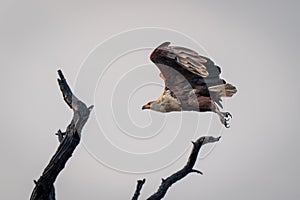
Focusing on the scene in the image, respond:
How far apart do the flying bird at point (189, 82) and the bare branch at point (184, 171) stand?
109 centimetres

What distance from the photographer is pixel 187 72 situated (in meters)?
12.3

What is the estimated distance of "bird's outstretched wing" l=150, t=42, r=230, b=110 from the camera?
1198 centimetres

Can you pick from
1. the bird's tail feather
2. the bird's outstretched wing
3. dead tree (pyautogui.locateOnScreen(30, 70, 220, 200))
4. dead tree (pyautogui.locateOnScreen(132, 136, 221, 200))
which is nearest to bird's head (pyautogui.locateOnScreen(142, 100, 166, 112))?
the bird's outstretched wing

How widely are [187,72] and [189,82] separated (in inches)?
13.7

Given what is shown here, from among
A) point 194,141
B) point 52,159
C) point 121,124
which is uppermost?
point 121,124

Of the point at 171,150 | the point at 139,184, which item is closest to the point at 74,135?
the point at 139,184

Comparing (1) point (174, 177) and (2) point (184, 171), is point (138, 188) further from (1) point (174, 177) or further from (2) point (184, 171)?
(2) point (184, 171)

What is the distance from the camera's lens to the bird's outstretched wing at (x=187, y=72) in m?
12.0

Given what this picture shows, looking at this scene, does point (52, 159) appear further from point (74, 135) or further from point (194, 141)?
point (194, 141)

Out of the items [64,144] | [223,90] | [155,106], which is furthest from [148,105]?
[64,144]

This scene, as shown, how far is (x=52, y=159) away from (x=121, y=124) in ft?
8.44

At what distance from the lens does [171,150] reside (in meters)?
12.6

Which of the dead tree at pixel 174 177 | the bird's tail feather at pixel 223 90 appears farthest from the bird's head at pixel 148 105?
the dead tree at pixel 174 177

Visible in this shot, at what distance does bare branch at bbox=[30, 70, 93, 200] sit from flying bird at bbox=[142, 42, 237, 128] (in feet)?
9.83
